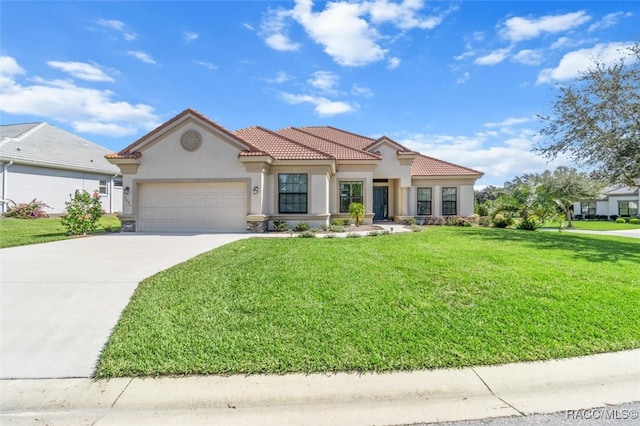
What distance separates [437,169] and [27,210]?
27082 millimetres

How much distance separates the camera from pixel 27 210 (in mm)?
19562

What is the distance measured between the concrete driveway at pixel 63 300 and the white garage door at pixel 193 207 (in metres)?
5.17

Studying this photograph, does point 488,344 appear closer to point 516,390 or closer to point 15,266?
point 516,390

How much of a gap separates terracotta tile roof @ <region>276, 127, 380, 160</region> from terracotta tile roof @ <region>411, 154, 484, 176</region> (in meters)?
5.01

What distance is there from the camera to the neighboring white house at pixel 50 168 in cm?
1980

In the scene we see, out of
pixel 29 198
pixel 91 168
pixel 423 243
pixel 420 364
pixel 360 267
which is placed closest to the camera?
pixel 420 364

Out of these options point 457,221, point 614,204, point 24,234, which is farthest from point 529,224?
point 614,204

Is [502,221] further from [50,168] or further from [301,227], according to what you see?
[50,168]

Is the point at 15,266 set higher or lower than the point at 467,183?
lower

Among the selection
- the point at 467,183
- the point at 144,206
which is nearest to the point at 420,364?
the point at 144,206

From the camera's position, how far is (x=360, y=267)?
22.7 feet

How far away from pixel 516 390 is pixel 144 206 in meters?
16.0

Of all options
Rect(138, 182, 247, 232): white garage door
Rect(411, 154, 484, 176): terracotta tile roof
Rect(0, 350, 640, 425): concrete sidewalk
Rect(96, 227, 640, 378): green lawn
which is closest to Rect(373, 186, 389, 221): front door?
Rect(411, 154, 484, 176): terracotta tile roof

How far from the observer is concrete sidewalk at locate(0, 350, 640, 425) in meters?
2.82
